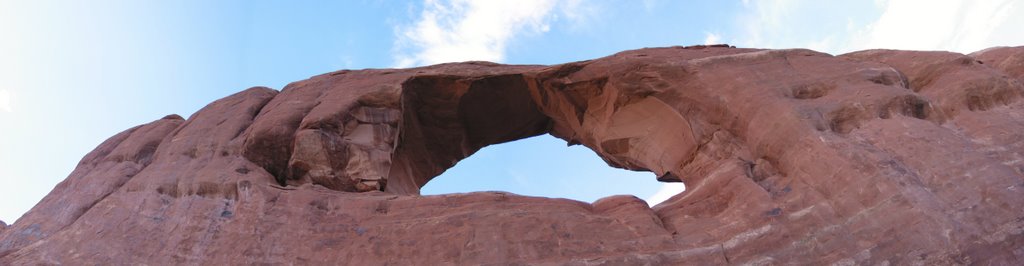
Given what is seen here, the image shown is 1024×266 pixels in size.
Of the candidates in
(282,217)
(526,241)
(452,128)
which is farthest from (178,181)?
(452,128)

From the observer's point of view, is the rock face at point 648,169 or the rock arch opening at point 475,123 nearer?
the rock face at point 648,169

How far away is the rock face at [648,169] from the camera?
29.1 ft

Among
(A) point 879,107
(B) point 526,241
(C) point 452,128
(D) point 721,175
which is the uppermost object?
(C) point 452,128

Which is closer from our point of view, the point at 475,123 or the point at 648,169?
the point at 648,169

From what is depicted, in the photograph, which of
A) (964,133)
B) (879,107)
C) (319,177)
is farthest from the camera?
(319,177)

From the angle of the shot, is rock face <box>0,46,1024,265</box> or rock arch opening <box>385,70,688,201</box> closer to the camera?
rock face <box>0,46,1024,265</box>

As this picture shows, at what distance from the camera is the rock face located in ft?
29.1

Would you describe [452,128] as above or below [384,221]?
above

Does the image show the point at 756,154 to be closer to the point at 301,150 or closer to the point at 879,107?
the point at 879,107

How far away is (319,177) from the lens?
1313 cm

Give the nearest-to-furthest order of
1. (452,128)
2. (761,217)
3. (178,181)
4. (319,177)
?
(761,217), (178,181), (319,177), (452,128)

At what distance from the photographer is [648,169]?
16.6 meters

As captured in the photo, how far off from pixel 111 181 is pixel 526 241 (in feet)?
24.1

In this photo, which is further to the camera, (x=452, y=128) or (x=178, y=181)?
Answer: (x=452, y=128)
